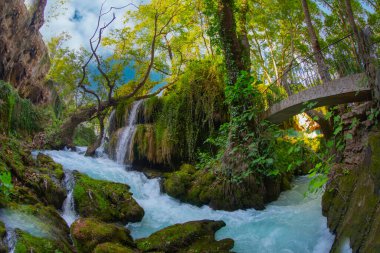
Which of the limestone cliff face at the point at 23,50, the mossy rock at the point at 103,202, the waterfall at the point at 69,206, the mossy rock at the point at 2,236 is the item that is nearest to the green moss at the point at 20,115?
the limestone cliff face at the point at 23,50

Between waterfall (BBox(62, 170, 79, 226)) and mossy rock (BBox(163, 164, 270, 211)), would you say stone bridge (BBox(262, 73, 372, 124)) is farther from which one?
waterfall (BBox(62, 170, 79, 226))

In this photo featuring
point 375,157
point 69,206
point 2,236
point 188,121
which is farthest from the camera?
point 188,121

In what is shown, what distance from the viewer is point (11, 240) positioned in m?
4.20

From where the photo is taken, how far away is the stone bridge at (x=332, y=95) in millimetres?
6398

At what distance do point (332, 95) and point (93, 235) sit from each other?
246 inches

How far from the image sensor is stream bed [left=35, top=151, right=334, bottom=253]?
5.71m

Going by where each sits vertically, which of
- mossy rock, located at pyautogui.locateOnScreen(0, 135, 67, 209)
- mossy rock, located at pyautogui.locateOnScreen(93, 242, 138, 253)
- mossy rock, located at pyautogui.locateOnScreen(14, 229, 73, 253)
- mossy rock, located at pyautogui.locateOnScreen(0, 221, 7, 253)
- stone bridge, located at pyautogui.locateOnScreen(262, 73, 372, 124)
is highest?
stone bridge, located at pyautogui.locateOnScreen(262, 73, 372, 124)

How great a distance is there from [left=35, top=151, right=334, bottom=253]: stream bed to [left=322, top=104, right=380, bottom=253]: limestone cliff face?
0.49 m

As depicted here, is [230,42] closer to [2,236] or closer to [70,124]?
[2,236]

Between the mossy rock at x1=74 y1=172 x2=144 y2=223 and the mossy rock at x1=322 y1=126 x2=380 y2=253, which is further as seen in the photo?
the mossy rock at x1=74 y1=172 x2=144 y2=223

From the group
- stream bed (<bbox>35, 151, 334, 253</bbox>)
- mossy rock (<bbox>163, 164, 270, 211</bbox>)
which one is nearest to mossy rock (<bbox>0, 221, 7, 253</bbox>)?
stream bed (<bbox>35, 151, 334, 253</bbox>)

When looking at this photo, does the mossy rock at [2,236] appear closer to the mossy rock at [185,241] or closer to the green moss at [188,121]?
the mossy rock at [185,241]

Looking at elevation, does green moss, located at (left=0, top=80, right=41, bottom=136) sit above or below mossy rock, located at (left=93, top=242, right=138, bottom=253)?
above

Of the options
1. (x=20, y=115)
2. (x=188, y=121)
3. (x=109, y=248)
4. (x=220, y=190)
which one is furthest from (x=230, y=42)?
(x=20, y=115)
